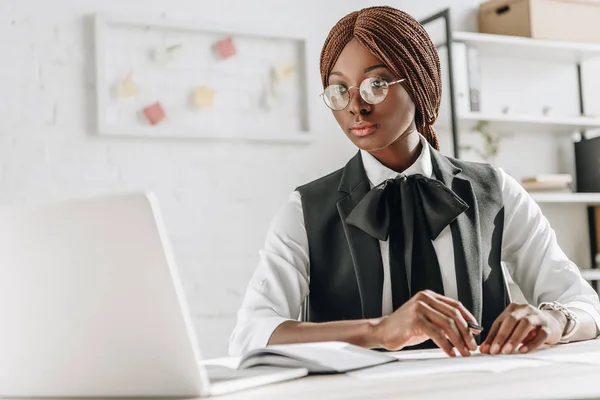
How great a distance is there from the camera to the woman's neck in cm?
164

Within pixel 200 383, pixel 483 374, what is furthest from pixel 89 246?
pixel 483 374

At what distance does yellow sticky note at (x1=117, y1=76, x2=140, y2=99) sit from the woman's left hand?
207 centimetres

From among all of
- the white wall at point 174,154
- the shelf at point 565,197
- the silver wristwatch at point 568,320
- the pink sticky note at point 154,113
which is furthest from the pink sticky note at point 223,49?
the silver wristwatch at point 568,320

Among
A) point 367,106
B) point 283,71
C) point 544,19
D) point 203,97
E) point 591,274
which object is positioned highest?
point 544,19

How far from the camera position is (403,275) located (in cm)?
156

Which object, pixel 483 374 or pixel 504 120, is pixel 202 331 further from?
pixel 483 374

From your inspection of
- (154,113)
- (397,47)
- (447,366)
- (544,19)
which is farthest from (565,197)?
(447,366)

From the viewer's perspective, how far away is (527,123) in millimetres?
3508

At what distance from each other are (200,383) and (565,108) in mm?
3430

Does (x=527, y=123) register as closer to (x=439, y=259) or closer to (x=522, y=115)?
(x=522, y=115)

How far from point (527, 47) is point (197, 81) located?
143 cm

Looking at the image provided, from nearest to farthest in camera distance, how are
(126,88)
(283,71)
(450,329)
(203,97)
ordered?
(450,329)
(126,88)
(203,97)
(283,71)

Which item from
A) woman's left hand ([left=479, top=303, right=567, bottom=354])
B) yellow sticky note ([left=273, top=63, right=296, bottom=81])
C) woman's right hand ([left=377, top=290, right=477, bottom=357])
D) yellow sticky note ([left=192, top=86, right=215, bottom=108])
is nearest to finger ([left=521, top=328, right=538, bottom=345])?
woman's left hand ([left=479, top=303, right=567, bottom=354])

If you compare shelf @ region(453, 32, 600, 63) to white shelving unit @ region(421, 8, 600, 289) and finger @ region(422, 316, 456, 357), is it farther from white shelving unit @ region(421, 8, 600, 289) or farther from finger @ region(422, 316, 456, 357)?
finger @ region(422, 316, 456, 357)
